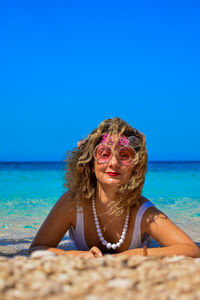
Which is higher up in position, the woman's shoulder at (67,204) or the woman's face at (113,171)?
the woman's face at (113,171)

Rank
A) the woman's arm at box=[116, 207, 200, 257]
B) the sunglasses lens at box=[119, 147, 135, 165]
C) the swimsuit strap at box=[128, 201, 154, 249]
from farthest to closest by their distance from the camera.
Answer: the swimsuit strap at box=[128, 201, 154, 249] → the sunglasses lens at box=[119, 147, 135, 165] → the woman's arm at box=[116, 207, 200, 257]

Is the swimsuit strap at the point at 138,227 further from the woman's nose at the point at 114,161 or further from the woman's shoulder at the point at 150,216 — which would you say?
the woman's nose at the point at 114,161

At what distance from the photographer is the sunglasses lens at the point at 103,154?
315 centimetres

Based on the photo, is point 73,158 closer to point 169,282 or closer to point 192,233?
point 169,282

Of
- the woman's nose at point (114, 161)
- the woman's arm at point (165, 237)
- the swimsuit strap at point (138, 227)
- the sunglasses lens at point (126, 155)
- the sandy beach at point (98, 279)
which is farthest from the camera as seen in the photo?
the swimsuit strap at point (138, 227)

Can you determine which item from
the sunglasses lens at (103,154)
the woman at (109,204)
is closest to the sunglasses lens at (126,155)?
the woman at (109,204)

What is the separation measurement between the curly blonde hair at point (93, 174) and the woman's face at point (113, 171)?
0.34ft

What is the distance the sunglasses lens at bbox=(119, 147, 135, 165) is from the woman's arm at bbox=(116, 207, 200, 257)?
1.80 ft

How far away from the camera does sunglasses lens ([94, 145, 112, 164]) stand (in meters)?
3.15

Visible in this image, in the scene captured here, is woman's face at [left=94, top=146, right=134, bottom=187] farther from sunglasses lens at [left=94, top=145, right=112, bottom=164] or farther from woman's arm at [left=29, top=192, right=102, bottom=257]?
woman's arm at [left=29, top=192, right=102, bottom=257]

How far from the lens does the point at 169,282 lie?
1.50 metres

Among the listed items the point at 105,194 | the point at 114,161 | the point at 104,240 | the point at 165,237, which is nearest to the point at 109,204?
the point at 105,194

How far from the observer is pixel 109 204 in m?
3.32

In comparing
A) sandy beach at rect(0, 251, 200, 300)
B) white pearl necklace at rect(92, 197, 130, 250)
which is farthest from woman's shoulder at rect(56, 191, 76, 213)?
sandy beach at rect(0, 251, 200, 300)
